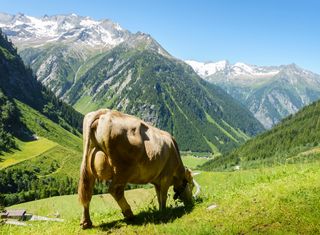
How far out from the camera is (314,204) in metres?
13.7

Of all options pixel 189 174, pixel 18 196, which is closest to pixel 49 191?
pixel 18 196

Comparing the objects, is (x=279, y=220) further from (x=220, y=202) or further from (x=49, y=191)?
(x=49, y=191)

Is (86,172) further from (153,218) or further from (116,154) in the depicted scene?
(153,218)

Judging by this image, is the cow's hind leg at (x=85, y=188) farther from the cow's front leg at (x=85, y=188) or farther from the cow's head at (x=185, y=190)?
the cow's head at (x=185, y=190)

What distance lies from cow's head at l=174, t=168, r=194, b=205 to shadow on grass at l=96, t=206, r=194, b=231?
0.99 meters

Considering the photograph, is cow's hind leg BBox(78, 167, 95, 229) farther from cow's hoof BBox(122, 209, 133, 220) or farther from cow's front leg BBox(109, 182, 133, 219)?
cow's hoof BBox(122, 209, 133, 220)

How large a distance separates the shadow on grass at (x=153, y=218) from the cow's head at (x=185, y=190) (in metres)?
0.99

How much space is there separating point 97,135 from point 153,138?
227 cm

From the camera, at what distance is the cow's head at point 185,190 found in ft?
57.2

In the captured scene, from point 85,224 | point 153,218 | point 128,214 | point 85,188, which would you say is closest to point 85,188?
point 85,188

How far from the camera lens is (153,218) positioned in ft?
47.6

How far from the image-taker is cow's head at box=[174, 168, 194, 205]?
1742 cm

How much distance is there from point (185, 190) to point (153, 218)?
331 centimetres

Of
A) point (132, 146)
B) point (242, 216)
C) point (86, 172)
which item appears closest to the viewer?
point (242, 216)
